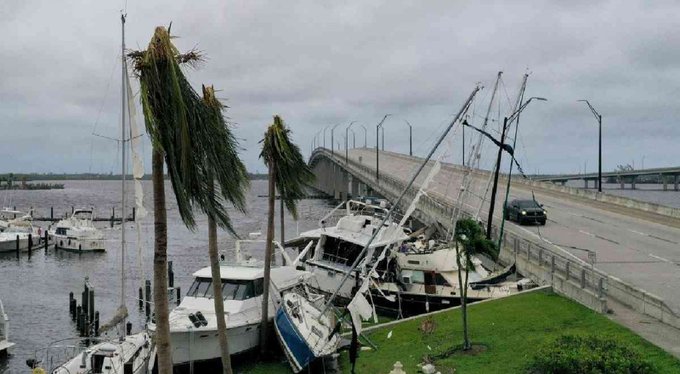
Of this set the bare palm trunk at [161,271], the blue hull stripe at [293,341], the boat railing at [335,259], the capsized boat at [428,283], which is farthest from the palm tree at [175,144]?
the boat railing at [335,259]

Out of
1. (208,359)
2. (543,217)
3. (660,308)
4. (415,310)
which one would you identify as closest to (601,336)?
(660,308)

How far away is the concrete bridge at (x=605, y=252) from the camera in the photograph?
73.9 ft

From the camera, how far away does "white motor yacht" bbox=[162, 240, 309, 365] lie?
24.2 m

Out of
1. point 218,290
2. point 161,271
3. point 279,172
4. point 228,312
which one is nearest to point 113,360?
point 228,312

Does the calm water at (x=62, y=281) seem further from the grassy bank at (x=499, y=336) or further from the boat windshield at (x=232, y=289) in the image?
the grassy bank at (x=499, y=336)

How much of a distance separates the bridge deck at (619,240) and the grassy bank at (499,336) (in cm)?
353

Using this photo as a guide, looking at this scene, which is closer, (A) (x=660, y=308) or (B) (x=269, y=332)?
(A) (x=660, y=308)

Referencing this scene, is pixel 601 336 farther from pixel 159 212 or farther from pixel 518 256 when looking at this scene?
pixel 518 256

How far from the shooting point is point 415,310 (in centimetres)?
3391

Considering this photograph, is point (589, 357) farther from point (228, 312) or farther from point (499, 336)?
point (228, 312)

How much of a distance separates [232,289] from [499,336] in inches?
419

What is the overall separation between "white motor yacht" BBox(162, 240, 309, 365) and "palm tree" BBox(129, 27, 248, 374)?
1196 centimetres

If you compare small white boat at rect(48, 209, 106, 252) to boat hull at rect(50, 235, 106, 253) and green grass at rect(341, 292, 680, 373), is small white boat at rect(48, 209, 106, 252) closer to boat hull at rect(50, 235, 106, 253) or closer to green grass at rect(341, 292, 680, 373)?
boat hull at rect(50, 235, 106, 253)

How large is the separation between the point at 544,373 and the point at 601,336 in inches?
72.3
